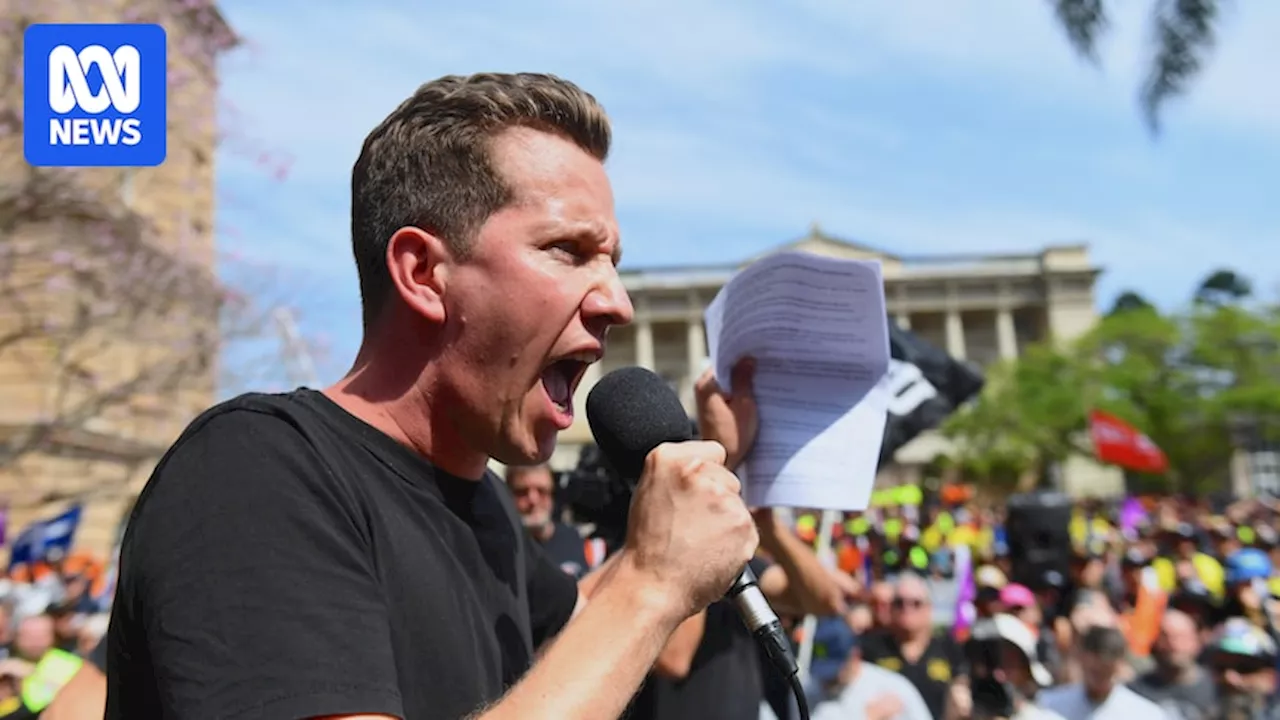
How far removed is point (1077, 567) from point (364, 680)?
31.9ft

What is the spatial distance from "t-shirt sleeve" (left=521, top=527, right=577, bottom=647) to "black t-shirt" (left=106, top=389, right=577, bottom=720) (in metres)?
0.38

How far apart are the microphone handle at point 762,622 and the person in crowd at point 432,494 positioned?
180 mm

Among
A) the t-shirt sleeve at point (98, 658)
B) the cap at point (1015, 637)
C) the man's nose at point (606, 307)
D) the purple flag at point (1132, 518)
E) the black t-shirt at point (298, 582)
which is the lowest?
the purple flag at point (1132, 518)

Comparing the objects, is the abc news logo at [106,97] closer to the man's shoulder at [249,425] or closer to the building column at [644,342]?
the man's shoulder at [249,425]

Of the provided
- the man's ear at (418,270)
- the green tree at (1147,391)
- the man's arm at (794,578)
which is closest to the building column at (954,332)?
the green tree at (1147,391)

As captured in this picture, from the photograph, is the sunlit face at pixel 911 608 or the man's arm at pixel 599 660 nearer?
the man's arm at pixel 599 660

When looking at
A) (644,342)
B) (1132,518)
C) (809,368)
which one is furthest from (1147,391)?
(809,368)

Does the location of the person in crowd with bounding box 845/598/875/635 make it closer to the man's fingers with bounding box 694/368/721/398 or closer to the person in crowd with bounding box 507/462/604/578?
the person in crowd with bounding box 507/462/604/578

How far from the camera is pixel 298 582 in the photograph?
1433 millimetres

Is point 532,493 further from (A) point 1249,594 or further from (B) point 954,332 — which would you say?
(B) point 954,332

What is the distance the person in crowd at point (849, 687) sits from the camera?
584 cm

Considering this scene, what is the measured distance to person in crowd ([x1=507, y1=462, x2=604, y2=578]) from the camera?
6242 millimetres

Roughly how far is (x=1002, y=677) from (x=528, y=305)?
171 inches

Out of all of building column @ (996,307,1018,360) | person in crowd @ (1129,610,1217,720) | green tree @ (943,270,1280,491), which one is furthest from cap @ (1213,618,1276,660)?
building column @ (996,307,1018,360)
